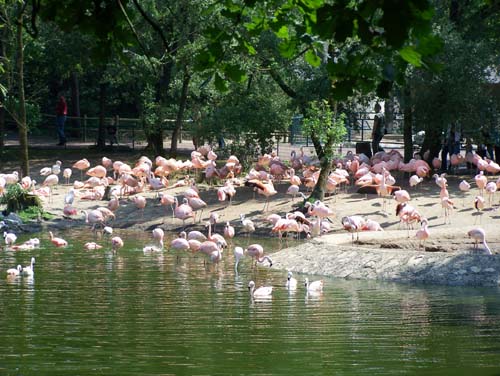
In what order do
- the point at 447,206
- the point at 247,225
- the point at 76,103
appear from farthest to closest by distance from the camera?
the point at 76,103 → the point at 247,225 → the point at 447,206

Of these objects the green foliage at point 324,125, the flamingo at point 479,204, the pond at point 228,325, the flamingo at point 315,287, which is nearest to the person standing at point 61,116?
the green foliage at point 324,125

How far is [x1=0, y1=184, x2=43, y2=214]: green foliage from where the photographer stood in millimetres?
24547

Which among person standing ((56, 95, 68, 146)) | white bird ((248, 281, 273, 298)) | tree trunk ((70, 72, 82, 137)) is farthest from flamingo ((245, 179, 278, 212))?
tree trunk ((70, 72, 82, 137))

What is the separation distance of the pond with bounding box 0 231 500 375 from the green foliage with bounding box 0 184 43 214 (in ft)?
25.0

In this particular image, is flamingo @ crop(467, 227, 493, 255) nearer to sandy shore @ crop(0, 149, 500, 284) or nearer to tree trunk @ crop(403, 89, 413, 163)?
sandy shore @ crop(0, 149, 500, 284)

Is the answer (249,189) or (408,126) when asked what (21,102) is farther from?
(408,126)

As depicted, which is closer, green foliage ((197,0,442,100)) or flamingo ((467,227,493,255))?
green foliage ((197,0,442,100))

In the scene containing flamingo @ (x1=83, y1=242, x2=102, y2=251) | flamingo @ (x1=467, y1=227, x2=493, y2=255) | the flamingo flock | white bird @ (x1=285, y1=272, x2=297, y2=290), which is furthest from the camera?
the flamingo flock

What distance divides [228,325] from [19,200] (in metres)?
13.9

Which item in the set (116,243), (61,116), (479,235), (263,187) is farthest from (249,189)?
(479,235)

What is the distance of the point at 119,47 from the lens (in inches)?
267

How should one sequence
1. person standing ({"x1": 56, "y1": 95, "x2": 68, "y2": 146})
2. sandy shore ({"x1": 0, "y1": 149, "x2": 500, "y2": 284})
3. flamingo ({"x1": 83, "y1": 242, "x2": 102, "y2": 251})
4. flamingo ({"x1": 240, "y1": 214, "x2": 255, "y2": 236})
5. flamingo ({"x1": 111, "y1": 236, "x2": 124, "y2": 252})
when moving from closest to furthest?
sandy shore ({"x1": 0, "y1": 149, "x2": 500, "y2": 284}) < flamingo ({"x1": 111, "y1": 236, "x2": 124, "y2": 252}) < flamingo ({"x1": 83, "y1": 242, "x2": 102, "y2": 251}) < flamingo ({"x1": 240, "y1": 214, "x2": 255, "y2": 236}) < person standing ({"x1": 56, "y1": 95, "x2": 68, "y2": 146})

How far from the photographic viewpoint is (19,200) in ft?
80.7

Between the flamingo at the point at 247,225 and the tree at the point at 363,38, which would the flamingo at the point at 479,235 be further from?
the tree at the point at 363,38
